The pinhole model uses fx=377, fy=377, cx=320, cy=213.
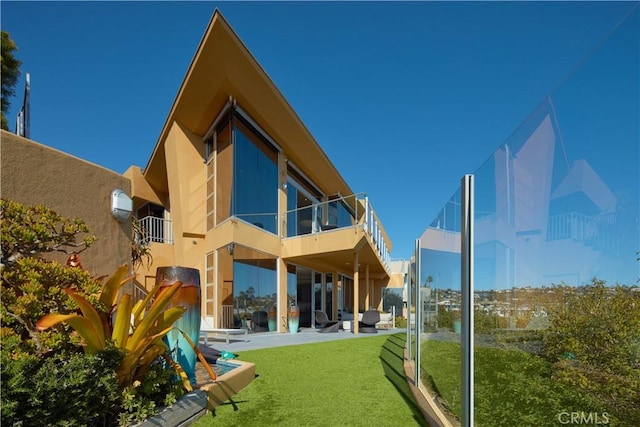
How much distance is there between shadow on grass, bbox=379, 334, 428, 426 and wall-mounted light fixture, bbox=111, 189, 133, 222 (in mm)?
4618

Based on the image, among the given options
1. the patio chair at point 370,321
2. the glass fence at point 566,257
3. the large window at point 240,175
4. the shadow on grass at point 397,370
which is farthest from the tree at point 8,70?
the glass fence at point 566,257

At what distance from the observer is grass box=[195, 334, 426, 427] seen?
4.44 m

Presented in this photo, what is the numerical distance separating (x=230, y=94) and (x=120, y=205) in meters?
9.09

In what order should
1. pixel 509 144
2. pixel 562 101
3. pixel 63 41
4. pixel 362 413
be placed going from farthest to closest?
pixel 63 41 → pixel 362 413 → pixel 509 144 → pixel 562 101

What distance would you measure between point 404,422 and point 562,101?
12.4 feet

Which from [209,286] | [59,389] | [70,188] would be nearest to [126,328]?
[59,389]

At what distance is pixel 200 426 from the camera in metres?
4.16

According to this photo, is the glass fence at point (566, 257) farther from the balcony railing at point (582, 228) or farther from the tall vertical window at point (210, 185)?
the tall vertical window at point (210, 185)

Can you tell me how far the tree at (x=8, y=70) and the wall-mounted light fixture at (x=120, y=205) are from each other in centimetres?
1437

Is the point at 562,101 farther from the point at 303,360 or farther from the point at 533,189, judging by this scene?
the point at 303,360

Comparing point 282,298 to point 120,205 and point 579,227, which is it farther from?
point 579,227

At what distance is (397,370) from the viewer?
7348 millimetres

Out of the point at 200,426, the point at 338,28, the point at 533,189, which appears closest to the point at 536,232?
the point at 533,189

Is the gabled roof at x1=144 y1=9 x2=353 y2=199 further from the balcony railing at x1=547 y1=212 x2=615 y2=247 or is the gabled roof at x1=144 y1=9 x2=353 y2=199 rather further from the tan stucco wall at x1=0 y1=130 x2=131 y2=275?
the balcony railing at x1=547 y1=212 x2=615 y2=247
